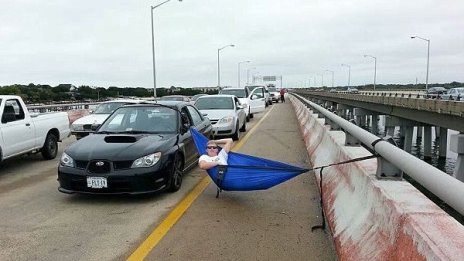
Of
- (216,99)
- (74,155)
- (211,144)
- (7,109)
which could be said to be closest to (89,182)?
(74,155)

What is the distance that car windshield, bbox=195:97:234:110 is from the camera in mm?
17359

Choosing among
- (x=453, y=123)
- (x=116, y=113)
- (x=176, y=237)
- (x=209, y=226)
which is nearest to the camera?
(x=176, y=237)

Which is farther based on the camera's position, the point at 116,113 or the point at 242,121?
the point at 242,121

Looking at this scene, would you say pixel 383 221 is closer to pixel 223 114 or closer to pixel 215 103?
pixel 223 114

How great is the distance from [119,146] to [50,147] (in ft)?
18.0

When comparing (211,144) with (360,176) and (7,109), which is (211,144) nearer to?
(360,176)

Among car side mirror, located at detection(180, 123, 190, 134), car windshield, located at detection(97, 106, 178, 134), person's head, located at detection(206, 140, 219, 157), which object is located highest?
car windshield, located at detection(97, 106, 178, 134)

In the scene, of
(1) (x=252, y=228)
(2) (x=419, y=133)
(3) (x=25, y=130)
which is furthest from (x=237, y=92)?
(1) (x=252, y=228)

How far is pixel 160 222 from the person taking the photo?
599 cm

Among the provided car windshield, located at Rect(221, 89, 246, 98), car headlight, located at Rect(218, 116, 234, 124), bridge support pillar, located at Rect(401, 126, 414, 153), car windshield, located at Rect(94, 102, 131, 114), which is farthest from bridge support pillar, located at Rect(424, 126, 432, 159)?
car windshield, located at Rect(94, 102, 131, 114)

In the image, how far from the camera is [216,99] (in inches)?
711

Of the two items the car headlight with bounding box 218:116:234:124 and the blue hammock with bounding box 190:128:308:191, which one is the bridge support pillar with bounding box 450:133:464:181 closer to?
the car headlight with bounding box 218:116:234:124

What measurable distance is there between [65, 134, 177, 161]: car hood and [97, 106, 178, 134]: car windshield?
0.42m

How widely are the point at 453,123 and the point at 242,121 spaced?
10321mm
